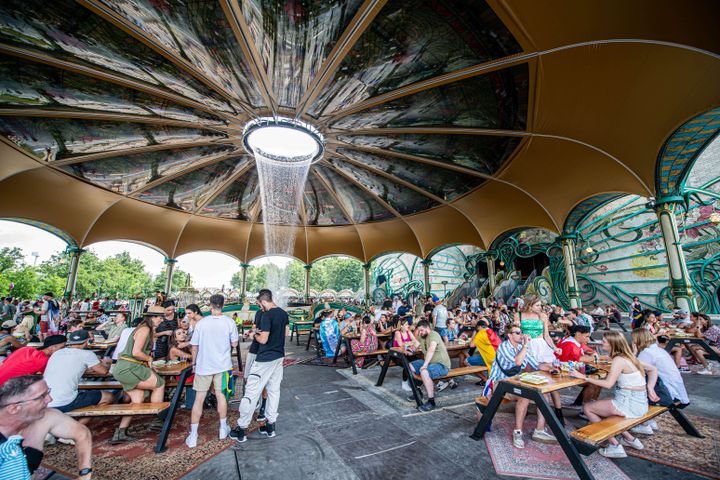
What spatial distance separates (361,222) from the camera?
20.5m

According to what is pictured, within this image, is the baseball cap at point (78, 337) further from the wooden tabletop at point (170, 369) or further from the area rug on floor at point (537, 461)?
the area rug on floor at point (537, 461)

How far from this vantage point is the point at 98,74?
7809mm

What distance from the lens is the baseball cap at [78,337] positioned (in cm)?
404

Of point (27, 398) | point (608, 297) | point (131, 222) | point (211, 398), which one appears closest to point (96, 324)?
point (131, 222)

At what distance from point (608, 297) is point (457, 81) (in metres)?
12.7

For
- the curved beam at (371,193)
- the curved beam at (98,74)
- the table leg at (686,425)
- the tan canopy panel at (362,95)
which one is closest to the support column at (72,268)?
the tan canopy panel at (362,95)

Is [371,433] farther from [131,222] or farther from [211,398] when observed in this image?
[131,222]

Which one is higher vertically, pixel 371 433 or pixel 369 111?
pixel 369 111

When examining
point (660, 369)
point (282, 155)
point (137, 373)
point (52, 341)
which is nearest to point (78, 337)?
point (52, 341)

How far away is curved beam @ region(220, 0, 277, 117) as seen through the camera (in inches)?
248

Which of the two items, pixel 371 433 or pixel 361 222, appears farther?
pixel 361 222

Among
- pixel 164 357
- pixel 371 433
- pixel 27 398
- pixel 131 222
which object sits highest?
pixel 131 222

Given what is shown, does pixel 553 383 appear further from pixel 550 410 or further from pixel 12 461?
pixel 12 461

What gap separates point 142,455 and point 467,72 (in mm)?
9343
